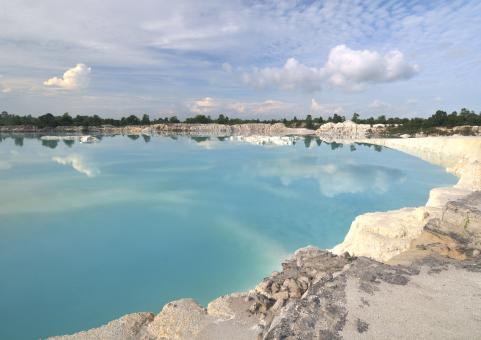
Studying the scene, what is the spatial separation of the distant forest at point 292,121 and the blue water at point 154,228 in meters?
36.8

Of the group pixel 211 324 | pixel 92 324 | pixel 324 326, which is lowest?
pixel 92 324

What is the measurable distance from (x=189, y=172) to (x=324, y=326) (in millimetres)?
21919

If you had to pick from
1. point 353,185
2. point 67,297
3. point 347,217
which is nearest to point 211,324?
point 67,297

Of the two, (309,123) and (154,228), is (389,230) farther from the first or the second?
(309,123)

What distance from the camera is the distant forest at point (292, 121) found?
56406 mm

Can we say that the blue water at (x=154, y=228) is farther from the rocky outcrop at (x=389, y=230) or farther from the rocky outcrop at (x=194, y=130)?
the rocky outcrop at (x=194, y=130)

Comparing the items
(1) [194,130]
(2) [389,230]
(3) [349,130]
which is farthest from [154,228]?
(1) [194,130]

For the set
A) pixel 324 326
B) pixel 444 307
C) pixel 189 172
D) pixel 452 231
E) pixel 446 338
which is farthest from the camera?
pixel 189 172

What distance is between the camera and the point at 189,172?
988 inches

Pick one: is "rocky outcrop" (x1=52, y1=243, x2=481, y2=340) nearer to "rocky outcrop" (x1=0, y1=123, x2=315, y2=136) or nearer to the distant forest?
the distant forest

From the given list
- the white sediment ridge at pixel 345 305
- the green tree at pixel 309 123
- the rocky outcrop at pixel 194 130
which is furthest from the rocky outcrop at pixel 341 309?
the green tree at pixel 309 123

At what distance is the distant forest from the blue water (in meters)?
36.8

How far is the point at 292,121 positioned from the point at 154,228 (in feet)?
315

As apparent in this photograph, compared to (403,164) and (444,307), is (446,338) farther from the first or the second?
(403,164)
